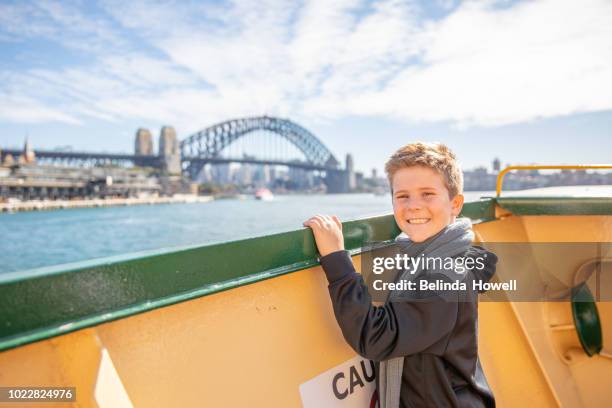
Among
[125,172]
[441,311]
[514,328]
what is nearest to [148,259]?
[441,311]

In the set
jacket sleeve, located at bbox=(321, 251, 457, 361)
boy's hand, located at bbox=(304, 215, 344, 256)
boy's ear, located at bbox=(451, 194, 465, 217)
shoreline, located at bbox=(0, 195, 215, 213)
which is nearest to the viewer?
jacket sleeve, located at bbox=(321, 251, 457, 361)

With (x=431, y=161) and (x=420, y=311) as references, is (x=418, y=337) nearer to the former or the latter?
(x=420, y=311)

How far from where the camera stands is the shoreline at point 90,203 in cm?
5078

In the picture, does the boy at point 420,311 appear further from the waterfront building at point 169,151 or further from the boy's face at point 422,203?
the waterfront building at point 169,151

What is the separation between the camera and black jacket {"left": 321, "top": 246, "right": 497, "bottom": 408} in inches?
42.1

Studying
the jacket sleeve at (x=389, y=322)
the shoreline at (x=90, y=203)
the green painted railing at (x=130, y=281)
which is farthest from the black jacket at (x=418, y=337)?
the shoreline at (x=90, y=203)

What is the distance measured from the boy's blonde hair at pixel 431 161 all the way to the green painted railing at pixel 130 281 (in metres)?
0.35

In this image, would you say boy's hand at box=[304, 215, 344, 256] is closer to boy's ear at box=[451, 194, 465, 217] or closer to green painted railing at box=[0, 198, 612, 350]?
green painted railing at box=[0, 198, 612, 350]

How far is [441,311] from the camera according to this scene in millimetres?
1073

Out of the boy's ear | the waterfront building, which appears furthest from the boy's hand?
the waterfront building

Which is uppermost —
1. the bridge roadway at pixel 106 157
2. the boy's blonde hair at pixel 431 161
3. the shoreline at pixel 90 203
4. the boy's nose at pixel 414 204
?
the bridge roadway at pixel 106 157

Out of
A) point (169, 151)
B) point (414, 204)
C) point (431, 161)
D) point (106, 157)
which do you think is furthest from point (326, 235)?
point (106, 157)

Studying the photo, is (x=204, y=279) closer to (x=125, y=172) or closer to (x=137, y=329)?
(x=137, y=329)

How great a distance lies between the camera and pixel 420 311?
1.08 metres
